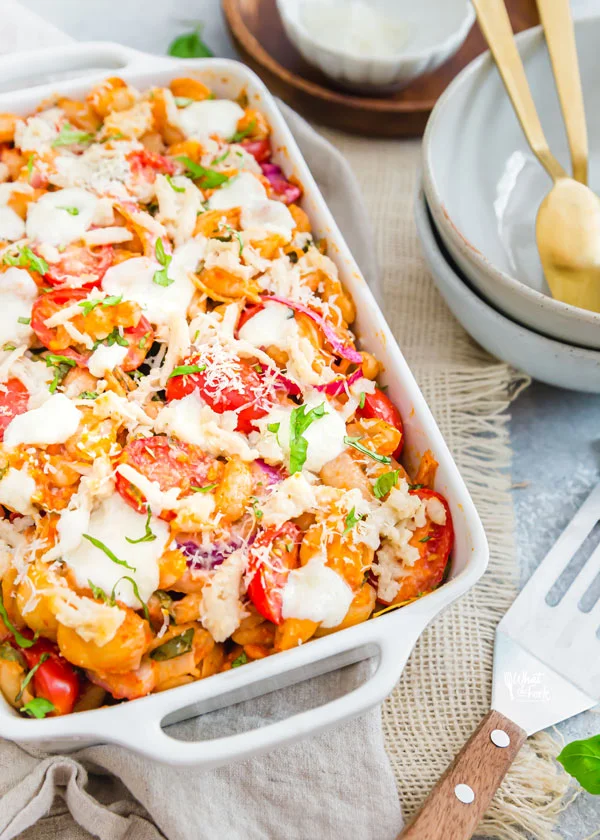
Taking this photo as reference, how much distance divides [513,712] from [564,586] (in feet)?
1.12

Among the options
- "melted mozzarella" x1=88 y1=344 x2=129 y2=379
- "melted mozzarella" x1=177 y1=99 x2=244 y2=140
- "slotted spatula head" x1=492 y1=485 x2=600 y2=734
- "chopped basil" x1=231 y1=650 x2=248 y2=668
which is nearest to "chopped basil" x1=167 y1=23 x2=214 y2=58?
"melted mozzarella" x1=177 y1=99 x2=244 y2=140

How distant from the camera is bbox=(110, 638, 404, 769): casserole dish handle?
136 cm

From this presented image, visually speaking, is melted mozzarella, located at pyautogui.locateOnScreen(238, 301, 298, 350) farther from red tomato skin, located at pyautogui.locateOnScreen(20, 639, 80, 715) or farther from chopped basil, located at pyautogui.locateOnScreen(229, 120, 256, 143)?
red tomato skin, located at pyautogui.locateOnScreen(20, 639, 80, 715)

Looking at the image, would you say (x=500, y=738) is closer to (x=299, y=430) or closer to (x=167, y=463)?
(x=299, y=430)

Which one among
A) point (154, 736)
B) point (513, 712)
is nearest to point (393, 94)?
point (513, 712)

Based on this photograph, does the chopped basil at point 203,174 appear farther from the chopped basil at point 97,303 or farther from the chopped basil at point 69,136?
the chopped basil at point 97,303

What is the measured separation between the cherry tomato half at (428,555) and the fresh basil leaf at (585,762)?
40cm

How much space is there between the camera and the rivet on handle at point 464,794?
5.14 feet

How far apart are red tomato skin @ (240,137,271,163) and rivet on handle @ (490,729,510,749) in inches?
56.2

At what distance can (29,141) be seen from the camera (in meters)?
2.05

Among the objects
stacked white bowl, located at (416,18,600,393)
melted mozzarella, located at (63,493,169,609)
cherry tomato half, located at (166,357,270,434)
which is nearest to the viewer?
melted mozzarella, located at (63,493,169,609)

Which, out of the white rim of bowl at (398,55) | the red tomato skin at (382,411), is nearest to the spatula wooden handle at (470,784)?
the red tomato skin at (382,411)

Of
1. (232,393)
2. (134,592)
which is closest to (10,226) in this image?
(232,393)

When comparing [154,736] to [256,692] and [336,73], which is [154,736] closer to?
[256,692]
